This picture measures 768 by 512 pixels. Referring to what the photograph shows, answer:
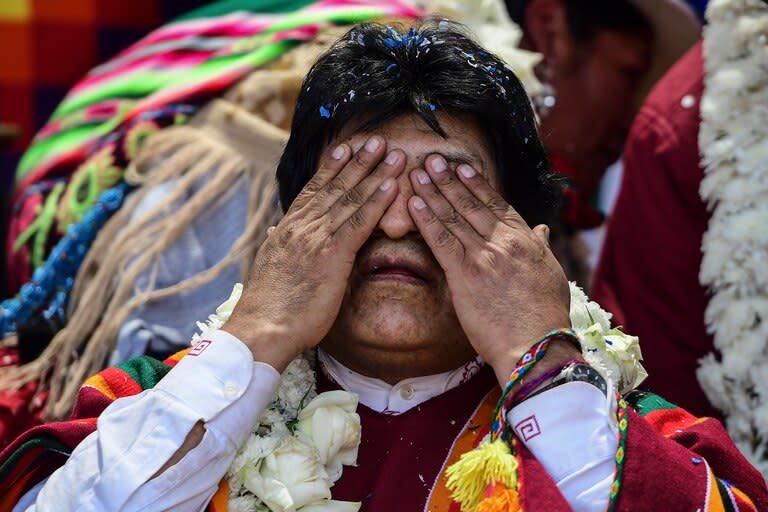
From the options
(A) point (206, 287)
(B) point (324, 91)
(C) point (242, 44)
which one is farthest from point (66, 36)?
(B) point (324, 91)

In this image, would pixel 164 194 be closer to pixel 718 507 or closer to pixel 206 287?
pixel 206 287

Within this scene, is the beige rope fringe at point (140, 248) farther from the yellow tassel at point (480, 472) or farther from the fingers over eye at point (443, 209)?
the yellow tassel at point (480, 472)

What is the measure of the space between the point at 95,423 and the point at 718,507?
1.15m

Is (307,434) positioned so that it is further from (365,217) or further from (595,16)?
(595,16)

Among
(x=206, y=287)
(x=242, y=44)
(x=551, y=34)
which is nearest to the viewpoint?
(x=206, y=287)

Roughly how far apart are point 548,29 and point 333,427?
2280 mm

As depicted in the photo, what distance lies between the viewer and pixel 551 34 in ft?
13.4

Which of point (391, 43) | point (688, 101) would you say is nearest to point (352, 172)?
point (391, 43)

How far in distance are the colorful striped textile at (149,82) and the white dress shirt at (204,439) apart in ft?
4.86

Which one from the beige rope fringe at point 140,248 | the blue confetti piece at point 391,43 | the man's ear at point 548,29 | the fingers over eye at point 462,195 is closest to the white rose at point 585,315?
the fingers over eye at point 462,195

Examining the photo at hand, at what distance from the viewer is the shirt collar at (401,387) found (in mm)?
2348

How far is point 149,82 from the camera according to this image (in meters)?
3.89

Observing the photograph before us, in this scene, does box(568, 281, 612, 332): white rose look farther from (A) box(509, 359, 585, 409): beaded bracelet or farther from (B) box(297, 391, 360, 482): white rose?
(B) box(297, 391, 360, 482): white rose

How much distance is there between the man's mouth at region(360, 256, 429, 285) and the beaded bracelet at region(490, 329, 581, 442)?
272mm
